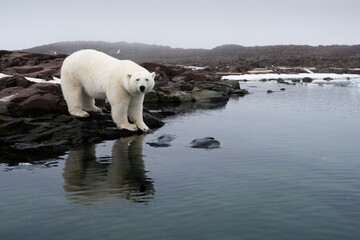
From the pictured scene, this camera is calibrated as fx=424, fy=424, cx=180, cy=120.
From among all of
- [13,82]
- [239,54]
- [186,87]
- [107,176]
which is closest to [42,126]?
[107,176]

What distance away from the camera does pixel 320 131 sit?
1340cm

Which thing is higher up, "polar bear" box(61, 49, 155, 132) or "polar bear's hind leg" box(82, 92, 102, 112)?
"polar bear" box(61, 49, 155, 132)

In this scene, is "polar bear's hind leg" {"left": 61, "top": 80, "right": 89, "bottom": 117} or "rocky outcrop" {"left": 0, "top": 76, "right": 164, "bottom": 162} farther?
"polar bear's hind leg" {"left": 61, "top": 80, "right": 89, "bottom": 117}

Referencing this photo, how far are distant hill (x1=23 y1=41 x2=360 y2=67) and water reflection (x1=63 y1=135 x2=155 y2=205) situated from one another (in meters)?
67.4

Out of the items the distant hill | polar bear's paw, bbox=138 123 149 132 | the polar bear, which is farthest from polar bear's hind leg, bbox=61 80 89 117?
the distant hill

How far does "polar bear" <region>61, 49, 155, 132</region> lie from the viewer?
11.0 m

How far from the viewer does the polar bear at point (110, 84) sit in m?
11.0

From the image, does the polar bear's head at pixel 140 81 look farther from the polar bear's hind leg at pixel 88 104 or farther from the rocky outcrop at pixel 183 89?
the rocky outcrop at pixel 183 89

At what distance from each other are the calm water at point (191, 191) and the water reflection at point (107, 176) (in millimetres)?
18

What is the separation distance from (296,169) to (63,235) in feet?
16.3

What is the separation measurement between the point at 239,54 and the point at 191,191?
130818mm

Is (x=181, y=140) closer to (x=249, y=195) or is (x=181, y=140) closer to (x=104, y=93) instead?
(x=104, y=93)

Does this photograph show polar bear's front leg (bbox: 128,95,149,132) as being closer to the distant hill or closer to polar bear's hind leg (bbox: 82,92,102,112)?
polar bear's hind leg (bbox: 82,92,102,112)

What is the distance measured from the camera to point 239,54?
13450 centimetres
